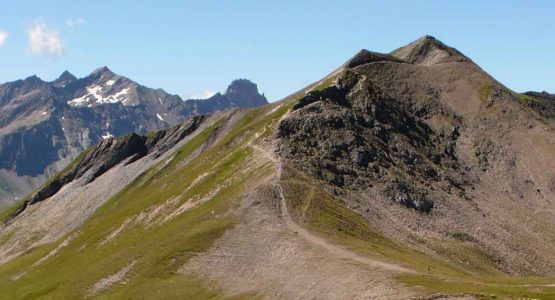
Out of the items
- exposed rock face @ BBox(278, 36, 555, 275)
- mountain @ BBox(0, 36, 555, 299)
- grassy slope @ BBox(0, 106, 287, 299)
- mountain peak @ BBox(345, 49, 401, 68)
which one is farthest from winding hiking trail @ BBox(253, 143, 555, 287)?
mountain peak @ BBox(345, 49, 401, 68)

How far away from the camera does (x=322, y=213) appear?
365 ft

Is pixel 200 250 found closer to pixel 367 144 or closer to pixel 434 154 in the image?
pixel 367 144

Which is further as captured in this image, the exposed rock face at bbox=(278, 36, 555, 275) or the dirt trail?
the exposed rock face at bbox=(278, 36, 555, 275)

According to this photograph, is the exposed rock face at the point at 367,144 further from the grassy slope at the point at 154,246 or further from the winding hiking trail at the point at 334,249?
the winding hiking trail at the point at 334,249

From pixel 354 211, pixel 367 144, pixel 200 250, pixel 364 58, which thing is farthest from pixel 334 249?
pixel 364 58

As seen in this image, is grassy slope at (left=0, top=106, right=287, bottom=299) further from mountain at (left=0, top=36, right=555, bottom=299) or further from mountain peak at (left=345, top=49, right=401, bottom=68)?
mountain peak at (left=345, top=49, right=401, bottom=68)

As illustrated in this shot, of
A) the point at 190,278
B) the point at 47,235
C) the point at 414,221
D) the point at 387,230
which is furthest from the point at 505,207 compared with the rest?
the point at 47,235

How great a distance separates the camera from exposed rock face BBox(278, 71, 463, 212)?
130m

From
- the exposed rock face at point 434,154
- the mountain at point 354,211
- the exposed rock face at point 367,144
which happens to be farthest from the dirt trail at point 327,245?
the exposed rock face at point 367,144

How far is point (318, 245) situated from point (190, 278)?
2126cm

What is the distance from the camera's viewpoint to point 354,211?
118m

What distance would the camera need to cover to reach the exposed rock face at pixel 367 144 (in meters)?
130

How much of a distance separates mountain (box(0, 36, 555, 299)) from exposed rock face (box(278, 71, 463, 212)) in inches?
17.3

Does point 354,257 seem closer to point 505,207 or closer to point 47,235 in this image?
point 505,207
